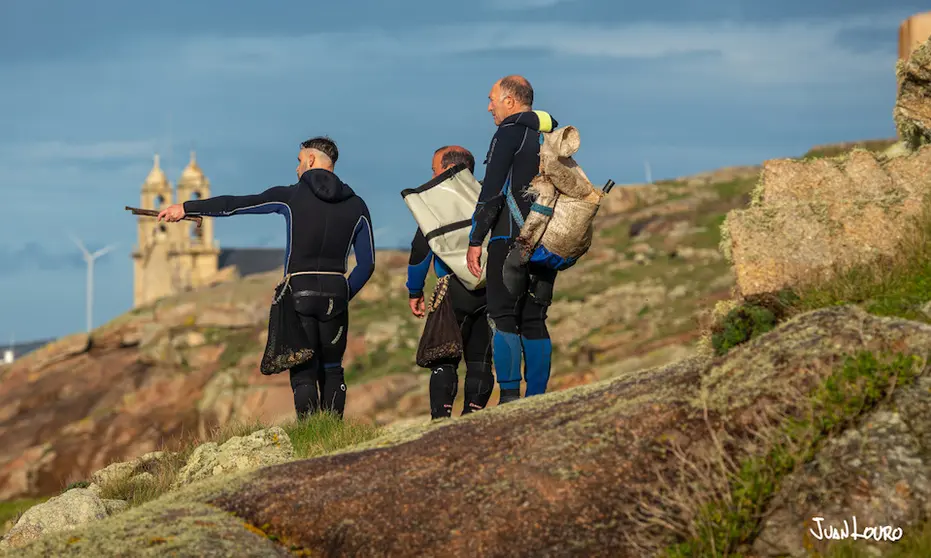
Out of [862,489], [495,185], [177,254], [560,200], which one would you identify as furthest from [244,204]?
[177,254]

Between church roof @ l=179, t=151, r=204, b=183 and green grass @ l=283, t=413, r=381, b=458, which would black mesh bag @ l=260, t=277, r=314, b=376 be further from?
church roof @ l=179, t=151, r=204, b=183

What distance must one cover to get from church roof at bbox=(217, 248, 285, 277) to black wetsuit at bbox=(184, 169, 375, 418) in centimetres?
12792

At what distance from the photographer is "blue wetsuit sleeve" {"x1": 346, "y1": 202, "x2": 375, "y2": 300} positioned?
11469mm

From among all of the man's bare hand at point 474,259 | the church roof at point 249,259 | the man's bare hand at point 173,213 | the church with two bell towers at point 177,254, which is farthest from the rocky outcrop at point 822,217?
the church roof at point 249,259

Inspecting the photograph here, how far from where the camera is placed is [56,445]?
45.5 meters

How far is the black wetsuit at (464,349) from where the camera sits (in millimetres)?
11203

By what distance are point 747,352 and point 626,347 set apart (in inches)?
1056

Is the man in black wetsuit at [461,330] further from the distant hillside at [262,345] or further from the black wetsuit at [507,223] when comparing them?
the distant hillside at [262,345]

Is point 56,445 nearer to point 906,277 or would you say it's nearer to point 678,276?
point 678,276

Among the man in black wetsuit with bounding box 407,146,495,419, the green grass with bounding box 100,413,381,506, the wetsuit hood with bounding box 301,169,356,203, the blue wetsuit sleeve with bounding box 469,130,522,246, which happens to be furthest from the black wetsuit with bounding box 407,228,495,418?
the blue wetsuit sleeve with bounding box 469,130,522,246

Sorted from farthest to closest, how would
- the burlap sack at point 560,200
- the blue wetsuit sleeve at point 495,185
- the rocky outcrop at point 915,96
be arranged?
the rocky outcrop at point 915,96 < the blue wetsuit sleeve at point 495,185 < the burlap sack at point 560,200

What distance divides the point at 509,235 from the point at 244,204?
2754 millimetres

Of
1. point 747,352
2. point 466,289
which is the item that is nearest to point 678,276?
point 466,289

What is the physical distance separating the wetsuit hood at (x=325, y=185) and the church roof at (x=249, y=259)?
127991mm
